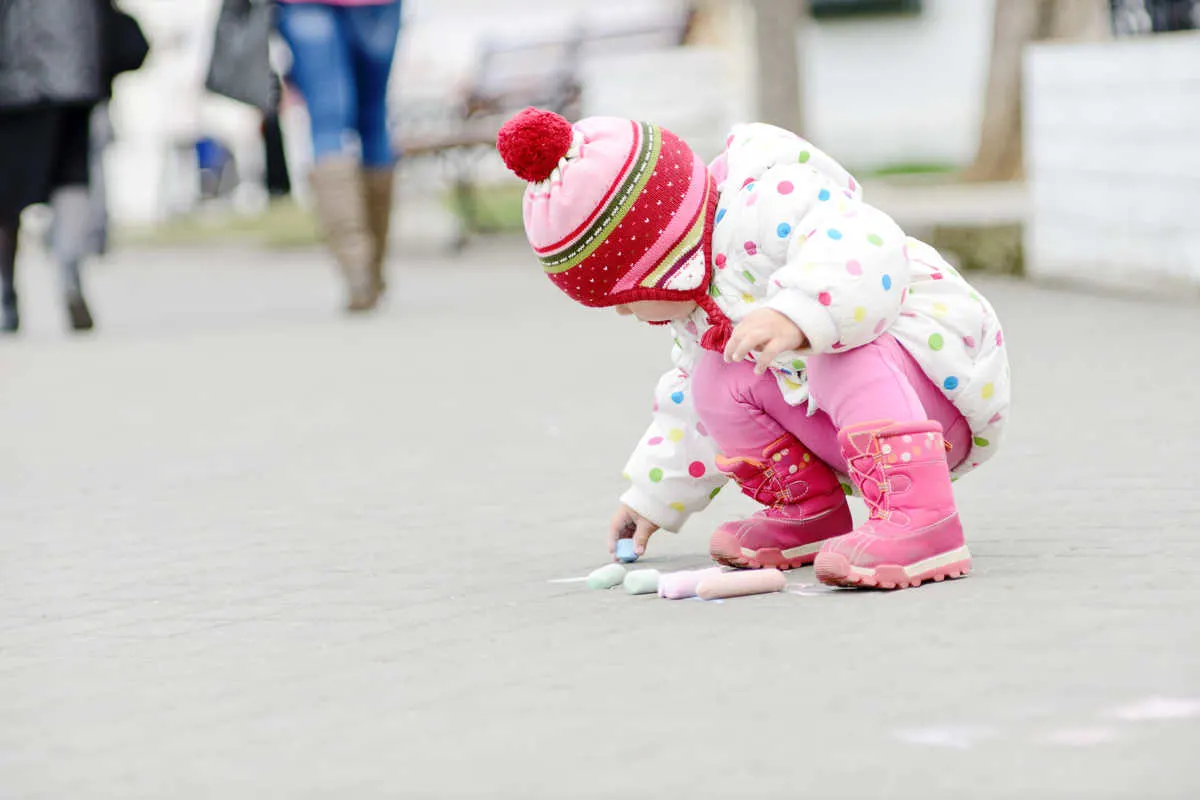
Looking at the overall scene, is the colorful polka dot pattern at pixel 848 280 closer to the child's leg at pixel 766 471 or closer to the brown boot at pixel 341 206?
the child's leg at pixel 766 471

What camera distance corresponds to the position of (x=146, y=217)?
71.5 ft

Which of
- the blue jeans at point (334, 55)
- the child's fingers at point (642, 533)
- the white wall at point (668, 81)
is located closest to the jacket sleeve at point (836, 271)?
the child's fingers at point (642, 533)

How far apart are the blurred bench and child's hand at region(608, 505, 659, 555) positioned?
9295mm

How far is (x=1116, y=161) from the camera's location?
812cm

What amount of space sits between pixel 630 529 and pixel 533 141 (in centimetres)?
88

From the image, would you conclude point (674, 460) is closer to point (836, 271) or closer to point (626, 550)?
point (626, 550)

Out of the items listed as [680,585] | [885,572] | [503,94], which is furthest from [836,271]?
[503,94]

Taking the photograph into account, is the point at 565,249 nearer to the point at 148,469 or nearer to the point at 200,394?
the point at 148,469

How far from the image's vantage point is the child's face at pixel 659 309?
3506mm

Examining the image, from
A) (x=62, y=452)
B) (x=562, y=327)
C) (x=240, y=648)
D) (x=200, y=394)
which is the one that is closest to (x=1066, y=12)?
(x=562, y=327)

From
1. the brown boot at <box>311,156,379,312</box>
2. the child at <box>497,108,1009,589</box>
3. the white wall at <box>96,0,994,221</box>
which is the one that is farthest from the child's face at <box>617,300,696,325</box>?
the white wall at <box>96,0,994,221</box>

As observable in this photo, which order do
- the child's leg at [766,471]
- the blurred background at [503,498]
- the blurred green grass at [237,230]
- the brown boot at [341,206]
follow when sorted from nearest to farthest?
the blurred background at [503,498]
the child's leg at [766,471]
the brown boot at [341,206]
the blurred green grass at [237,230]

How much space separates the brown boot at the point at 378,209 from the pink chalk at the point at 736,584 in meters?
6.39

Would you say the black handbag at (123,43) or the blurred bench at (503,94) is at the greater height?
the black handbag at (123,43)
